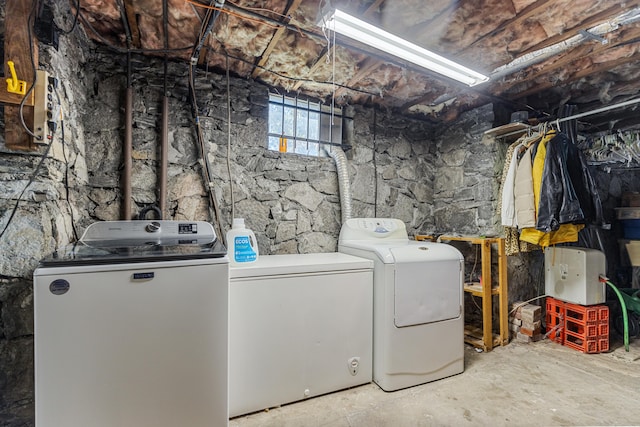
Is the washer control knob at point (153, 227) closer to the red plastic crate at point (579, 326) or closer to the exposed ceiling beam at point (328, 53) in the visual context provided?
the exposed ceiling beam at point (328, 53)

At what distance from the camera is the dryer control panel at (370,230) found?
2.57 metres

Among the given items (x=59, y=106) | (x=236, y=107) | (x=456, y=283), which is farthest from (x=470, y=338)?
(x=59, y=106)

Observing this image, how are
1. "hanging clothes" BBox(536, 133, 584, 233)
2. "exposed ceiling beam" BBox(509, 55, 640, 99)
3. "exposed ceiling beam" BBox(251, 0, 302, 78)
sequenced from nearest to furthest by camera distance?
1. "exposed ceiling beam" BBox(251, 0, 302, 78)
2. "exposed ceiling beam" BBox(509, 55, 640, 99)
3. "hanging clothes" BBox(536, 133, 584, 233)

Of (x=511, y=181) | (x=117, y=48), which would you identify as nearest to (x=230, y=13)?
(x=117, y=48)

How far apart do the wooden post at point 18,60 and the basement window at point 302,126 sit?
158cm

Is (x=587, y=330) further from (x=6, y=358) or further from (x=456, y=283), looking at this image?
(x=6, y=358)

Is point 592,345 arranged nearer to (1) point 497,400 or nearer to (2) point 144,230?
(1) point 497,400

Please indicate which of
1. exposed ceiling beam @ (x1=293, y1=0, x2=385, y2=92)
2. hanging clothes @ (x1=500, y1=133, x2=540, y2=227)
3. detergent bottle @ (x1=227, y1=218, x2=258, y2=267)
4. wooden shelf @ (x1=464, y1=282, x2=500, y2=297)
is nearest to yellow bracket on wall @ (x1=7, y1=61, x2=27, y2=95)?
detergent bottle @ (x1=227, y1=218, x2=258, y2=267)

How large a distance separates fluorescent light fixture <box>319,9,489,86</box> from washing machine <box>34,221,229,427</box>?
1316 mm

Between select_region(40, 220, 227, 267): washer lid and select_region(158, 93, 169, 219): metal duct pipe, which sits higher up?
select_region(158, 93, 169, 219): metal duct pipe

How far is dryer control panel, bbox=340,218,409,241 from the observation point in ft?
8.42

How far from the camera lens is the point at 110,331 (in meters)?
1.22

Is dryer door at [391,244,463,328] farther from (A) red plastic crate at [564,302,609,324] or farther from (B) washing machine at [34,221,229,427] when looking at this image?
(A) red plastic crate at [564,302,609,324]

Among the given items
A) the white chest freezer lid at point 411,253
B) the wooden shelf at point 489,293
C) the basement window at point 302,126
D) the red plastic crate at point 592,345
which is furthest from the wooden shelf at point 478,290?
the basement window at point 302,126
